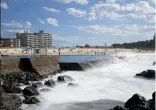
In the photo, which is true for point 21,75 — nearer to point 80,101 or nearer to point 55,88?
point 55,88

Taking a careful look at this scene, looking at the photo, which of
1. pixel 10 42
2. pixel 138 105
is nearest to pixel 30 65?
pixel 138 105

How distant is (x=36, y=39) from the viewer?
11806cm

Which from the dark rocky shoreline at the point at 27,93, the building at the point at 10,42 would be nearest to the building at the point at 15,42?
the building at the point at 10,42

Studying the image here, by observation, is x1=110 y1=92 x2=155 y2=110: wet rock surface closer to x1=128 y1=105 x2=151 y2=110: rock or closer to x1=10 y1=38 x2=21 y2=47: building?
x1=128 y1=105 x2=151 y2=110: rock

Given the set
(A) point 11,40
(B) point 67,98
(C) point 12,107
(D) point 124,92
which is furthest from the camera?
(A) point 11,40

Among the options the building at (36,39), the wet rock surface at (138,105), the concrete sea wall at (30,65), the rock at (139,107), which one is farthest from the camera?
the building at (36,39)

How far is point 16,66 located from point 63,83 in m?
5.23

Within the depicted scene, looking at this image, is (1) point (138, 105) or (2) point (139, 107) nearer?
(2) point (139, 107)

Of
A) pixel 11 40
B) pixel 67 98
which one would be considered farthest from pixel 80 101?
pixel 11 40

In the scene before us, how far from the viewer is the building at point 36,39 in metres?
117

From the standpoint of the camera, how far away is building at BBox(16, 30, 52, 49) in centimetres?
11728

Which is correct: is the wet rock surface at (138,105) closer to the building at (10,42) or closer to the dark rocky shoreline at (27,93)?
the dark rocky shoreline at (27,93)

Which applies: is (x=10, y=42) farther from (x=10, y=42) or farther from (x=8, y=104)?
(x=8, y=104)

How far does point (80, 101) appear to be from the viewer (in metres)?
15.9
